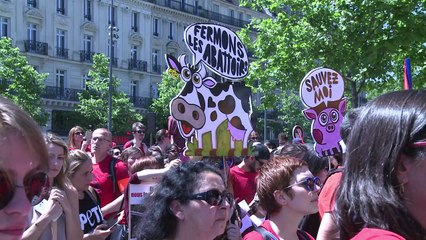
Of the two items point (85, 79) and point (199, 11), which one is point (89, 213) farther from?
point (199, 11)

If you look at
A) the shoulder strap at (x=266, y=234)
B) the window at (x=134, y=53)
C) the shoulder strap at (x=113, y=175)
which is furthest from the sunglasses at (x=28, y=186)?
the window at (x=134, y=53)

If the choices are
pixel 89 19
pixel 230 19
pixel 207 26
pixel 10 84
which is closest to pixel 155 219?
pixel 207 26

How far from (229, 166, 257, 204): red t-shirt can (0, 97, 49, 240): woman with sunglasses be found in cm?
529

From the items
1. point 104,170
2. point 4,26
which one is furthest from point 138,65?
point 104,170

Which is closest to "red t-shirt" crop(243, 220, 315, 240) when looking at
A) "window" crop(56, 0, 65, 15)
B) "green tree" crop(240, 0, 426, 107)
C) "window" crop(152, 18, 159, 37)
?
"green tree" crop(240, 0, 426, 107)

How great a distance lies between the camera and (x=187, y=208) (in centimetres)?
323

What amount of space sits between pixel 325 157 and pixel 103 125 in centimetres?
3506

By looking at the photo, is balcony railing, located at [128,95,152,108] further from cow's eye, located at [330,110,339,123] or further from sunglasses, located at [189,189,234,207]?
sunglasses, located at [189,189,234,207]

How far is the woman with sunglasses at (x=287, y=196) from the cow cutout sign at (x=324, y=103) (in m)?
2.70

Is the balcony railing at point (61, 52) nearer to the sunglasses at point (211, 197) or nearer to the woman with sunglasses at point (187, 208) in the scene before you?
the woman with sunglasses at point (187, 208)

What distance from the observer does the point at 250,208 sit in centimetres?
509

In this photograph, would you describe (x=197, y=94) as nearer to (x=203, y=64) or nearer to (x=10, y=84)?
(x=203, y=64)

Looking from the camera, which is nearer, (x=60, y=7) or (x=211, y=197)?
(x=211, y=197)

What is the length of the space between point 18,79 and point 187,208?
31261mm
